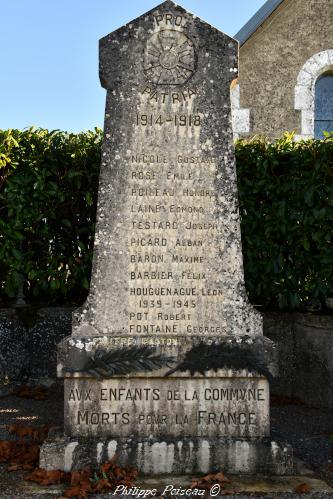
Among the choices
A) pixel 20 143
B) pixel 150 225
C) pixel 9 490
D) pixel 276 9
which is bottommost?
pixel 9 490

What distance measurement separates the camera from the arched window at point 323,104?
10.2m

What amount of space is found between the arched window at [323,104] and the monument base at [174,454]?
7.74 metres

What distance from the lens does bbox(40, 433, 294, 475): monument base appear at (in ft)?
11.5

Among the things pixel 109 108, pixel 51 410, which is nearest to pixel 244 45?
pixel 109 108

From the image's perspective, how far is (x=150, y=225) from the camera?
3766mm

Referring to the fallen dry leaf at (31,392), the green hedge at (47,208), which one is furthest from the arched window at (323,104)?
the fallen dry leaf at (31,392)

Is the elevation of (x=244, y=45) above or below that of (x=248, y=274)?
above

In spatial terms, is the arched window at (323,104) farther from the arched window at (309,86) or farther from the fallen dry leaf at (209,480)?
the fallen dry leaf at (209,480)

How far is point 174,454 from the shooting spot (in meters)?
3.55

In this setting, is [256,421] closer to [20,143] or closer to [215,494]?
[215,494]

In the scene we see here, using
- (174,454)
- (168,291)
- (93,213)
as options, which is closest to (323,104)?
(93,213)

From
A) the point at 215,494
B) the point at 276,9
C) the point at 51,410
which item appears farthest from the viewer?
the point at 276,9

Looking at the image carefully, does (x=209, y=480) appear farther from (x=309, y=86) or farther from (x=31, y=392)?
(x=309, y=86)

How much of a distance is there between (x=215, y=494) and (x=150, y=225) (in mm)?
1715
